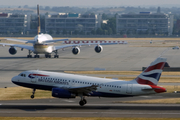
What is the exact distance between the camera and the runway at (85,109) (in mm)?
42031

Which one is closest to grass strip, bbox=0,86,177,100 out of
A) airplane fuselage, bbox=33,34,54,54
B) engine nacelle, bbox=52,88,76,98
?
engine nacelle, bbox=52,88,76,98

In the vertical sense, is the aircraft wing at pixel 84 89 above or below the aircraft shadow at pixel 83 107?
above

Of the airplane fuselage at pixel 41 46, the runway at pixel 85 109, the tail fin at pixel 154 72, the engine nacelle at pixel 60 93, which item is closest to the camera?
the runway at pixel 85 109

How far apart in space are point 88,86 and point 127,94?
5429mm

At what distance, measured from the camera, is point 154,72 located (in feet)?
145

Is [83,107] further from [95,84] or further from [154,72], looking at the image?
[154,72]

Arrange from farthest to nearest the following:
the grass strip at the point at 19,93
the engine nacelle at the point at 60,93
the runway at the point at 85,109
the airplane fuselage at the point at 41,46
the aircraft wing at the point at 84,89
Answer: the airplane fuselage at the point at 41,46, the grass strip at the point at 19,93, the engine nacelle at the point at 60,93, the aircraft wing at the point at 84,89, the runway at the point at 85,109

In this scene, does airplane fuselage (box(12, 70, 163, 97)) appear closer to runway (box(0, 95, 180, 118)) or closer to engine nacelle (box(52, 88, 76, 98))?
engine nacelle (box(52, 88, 76, 98))

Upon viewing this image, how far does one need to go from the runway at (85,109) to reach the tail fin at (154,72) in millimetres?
3716

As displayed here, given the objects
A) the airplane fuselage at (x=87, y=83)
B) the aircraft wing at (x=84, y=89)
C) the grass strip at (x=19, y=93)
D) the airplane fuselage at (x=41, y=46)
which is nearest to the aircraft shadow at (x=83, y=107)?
the airplane fuselage at (x=87, y=83)

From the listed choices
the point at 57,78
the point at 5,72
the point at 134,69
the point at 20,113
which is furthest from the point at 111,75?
the point at 20,113

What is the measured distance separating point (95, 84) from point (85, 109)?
349cm

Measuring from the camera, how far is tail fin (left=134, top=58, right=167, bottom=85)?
4384 centimetres

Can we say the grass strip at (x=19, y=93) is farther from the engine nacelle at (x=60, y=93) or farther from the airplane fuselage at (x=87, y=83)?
the engine nacelle at (x=60, y=93)
